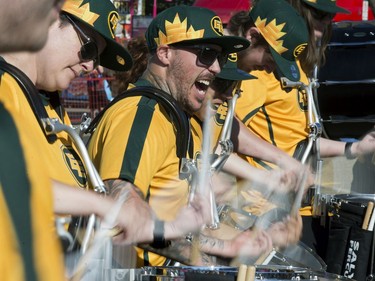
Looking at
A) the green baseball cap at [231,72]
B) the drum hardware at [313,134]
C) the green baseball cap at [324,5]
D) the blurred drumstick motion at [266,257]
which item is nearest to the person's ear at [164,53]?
the green baseball cap at [231,72]

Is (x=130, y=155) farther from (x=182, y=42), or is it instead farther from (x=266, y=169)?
(x=266, y=169)

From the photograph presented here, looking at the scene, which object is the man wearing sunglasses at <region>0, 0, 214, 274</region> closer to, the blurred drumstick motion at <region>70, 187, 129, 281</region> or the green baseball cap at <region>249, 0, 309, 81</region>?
the blurred drumstick motion at <region>70, 187, 129, 281</region>

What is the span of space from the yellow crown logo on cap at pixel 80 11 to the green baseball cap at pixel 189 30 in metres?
0.55

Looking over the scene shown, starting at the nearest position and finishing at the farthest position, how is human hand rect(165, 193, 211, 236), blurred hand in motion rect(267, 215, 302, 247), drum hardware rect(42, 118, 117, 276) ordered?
drum hardware rect(42, 118, 117, 276), human hand rect(165, 193, 211, 236), blurred hand in motion rect(267, 215, 302, 247)

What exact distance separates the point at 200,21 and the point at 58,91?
779mm

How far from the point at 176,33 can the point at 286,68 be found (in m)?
1.48

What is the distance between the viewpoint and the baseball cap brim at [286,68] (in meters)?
4.83

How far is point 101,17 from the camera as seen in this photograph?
3061mm

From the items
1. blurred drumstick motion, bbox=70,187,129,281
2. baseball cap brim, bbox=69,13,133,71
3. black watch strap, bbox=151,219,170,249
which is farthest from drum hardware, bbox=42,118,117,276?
baseball cap brim, bbox=69,13,133,71

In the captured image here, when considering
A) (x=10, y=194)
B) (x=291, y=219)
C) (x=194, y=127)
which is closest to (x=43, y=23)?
(x=10, y=194)

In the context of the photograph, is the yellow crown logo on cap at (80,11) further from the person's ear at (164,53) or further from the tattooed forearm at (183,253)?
the tattooed forearm at (183,253)

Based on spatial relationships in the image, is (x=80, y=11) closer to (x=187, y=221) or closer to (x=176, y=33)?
(x=176, y=33)

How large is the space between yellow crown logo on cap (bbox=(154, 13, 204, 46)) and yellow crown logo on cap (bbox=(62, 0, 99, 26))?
1.80ft

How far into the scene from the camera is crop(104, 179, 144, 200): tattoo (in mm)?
2833
